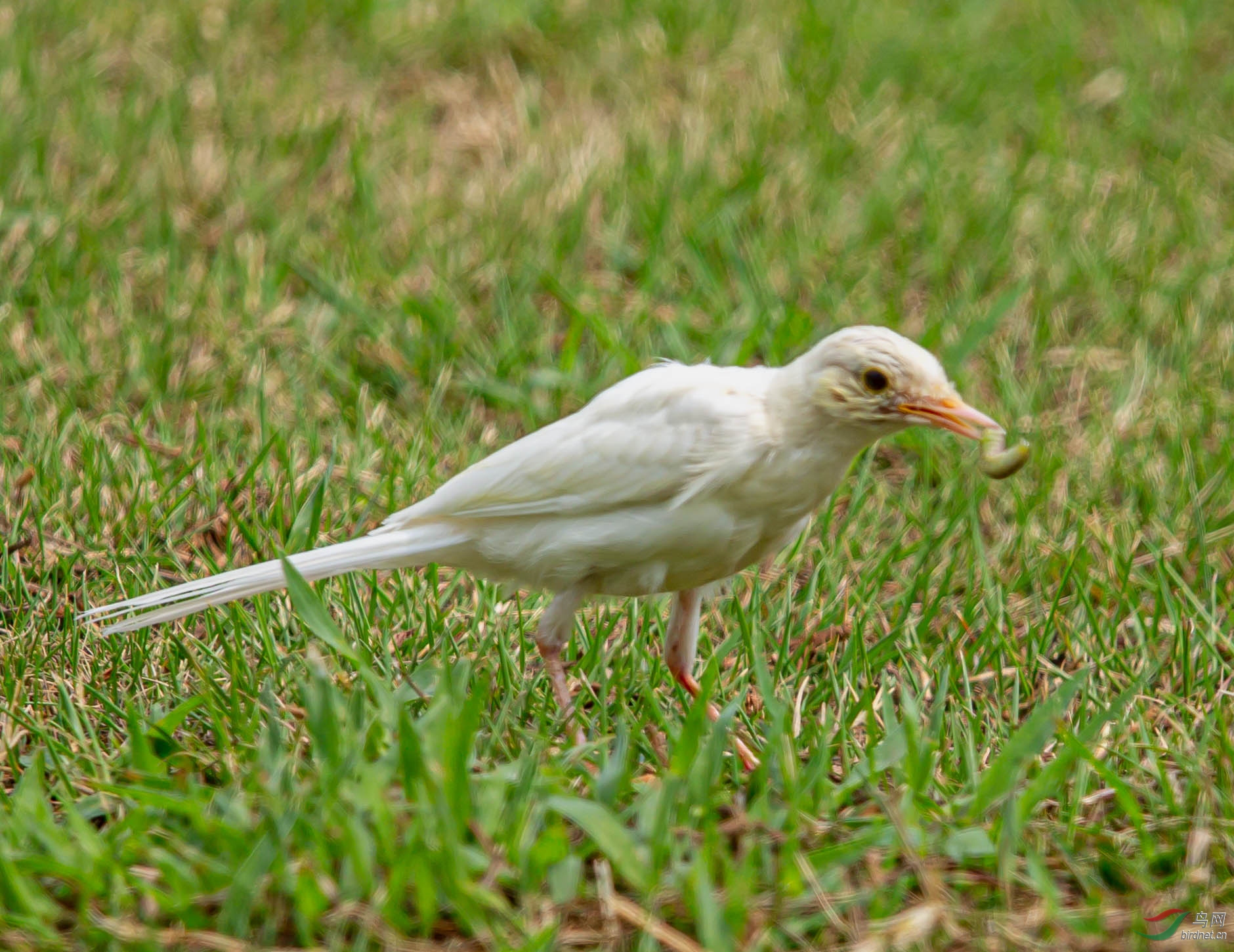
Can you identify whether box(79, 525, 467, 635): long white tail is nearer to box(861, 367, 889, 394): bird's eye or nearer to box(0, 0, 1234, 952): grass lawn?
box(0, 0, 1234, 952): grass lawn

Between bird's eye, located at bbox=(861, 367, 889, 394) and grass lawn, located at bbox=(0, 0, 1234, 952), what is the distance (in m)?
0.68

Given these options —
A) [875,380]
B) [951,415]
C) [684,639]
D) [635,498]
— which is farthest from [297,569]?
[951,415]

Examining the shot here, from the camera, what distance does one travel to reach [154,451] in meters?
4.84

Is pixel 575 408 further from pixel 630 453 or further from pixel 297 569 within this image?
pixel 297 569

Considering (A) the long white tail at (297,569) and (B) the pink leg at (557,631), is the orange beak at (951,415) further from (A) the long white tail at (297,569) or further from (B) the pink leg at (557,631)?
(A) the long white tail at (297,569)

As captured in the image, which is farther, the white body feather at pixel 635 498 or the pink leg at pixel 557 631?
the pink leg at pixel 557 631

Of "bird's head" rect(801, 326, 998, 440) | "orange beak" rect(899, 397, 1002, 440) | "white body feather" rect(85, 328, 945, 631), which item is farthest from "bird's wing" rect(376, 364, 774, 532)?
"orange beak" rect(899, 397, 1002, 440)

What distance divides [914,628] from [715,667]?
3.54 feet

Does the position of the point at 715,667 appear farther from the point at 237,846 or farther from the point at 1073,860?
the point at 237,846

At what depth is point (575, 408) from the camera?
5.45 meters

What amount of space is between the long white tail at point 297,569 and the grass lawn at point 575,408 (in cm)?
11

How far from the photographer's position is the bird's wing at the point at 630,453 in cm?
333

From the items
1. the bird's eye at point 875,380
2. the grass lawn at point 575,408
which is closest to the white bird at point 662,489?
the bird's eye at point 875,380

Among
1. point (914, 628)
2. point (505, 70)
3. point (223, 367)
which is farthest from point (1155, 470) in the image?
point (505, 70)
